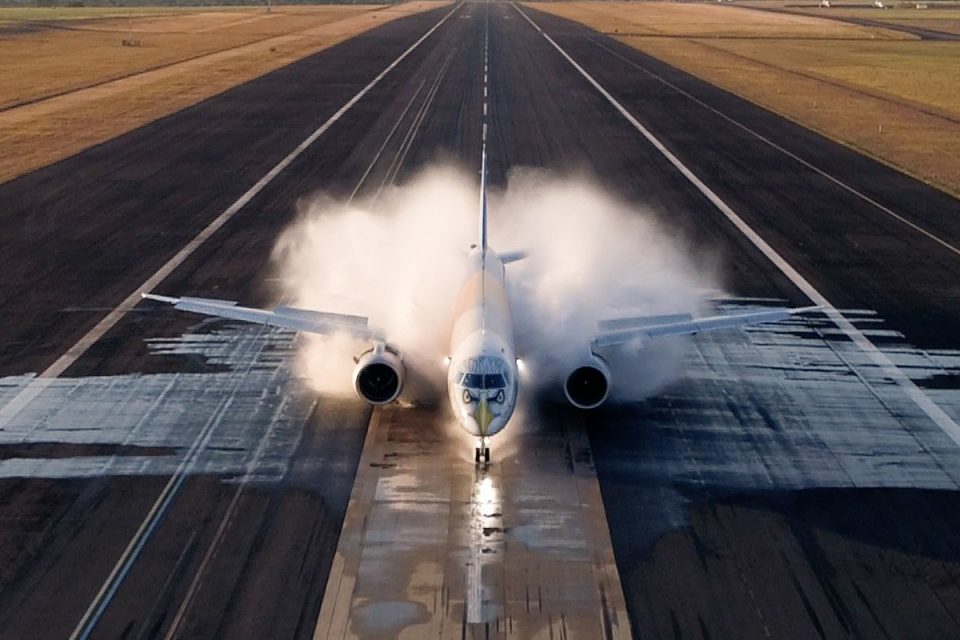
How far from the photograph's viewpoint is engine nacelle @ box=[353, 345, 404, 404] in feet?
85.9

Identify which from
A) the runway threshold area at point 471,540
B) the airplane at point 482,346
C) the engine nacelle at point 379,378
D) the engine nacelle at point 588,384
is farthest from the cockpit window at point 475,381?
the engine nacelle at point 588,384

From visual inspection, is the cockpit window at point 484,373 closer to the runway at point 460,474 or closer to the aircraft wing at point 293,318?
the runway at point 460,474

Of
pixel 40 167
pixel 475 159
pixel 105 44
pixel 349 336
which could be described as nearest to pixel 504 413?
pixel 349 336

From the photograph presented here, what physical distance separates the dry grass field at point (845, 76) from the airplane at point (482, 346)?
35023mm

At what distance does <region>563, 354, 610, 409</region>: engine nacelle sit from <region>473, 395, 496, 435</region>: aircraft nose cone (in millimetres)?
3657

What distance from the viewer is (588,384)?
26.5 meters

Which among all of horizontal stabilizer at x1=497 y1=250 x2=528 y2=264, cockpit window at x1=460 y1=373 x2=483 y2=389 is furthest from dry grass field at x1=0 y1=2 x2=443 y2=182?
cockpit window at x1=460 y1=373 x2=483 y2=389

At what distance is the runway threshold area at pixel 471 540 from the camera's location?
19.4m

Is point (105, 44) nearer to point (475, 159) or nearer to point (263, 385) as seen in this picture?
point (475, 159)

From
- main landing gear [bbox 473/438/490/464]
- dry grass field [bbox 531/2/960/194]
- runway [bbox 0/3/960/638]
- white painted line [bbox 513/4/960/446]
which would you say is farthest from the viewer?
dry grass field [bbox 531/2/960/194]

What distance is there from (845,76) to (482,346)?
93.6 metres

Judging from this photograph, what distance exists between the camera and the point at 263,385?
30266mm

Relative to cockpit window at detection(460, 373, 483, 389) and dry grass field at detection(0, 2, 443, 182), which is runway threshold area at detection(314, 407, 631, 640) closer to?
cockpit window at detection(460, 373, 483, 389)

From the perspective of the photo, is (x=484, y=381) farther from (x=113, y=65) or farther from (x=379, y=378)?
A: (x=113, y=65)
